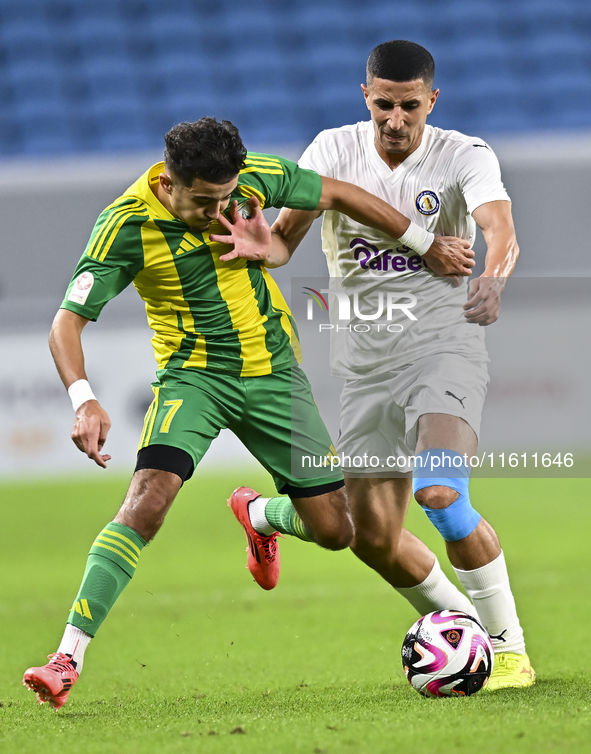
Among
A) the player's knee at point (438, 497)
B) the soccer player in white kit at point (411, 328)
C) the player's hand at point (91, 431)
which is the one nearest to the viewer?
the player's hand at point (91, 431)

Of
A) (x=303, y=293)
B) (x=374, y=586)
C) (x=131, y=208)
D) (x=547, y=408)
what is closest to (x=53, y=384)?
(x=374, y=586)

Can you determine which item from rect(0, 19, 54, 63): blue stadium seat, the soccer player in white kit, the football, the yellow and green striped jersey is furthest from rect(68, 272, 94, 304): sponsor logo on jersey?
rect(0, 19, 54, 63): blue stadium seat

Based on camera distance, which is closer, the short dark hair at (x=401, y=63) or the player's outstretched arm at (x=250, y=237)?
the player's outstretched arm at (x=250, y=237)

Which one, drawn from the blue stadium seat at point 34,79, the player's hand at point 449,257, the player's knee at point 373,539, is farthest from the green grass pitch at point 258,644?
the blue stadium seat at point 34,79

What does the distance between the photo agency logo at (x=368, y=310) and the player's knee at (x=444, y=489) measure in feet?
2.43

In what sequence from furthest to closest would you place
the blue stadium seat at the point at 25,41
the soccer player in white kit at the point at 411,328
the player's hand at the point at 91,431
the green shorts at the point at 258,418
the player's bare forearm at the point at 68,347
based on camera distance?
the blue stadium seat at the point at 25,41 < the soccer player in white kit at the point at 411,328 < the green shorts at the point at 258,418 < the player's bare forearm at the point at 68,347 < the player's hand at the point at 91,431

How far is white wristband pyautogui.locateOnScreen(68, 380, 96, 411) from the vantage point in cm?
362

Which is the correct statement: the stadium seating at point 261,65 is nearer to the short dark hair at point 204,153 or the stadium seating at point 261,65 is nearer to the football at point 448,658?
the short dark hair at point 204,153

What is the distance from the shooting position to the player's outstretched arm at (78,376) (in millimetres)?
3523

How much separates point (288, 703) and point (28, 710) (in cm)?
96

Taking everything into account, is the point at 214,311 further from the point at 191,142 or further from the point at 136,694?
the point at 136,694

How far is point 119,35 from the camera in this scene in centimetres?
1459

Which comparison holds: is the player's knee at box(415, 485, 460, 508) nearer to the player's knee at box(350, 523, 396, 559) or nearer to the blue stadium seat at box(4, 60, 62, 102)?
the player's knee at box(350, 523, 396, 559)

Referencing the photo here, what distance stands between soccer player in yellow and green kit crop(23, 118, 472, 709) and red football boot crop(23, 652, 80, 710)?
0.02 m
